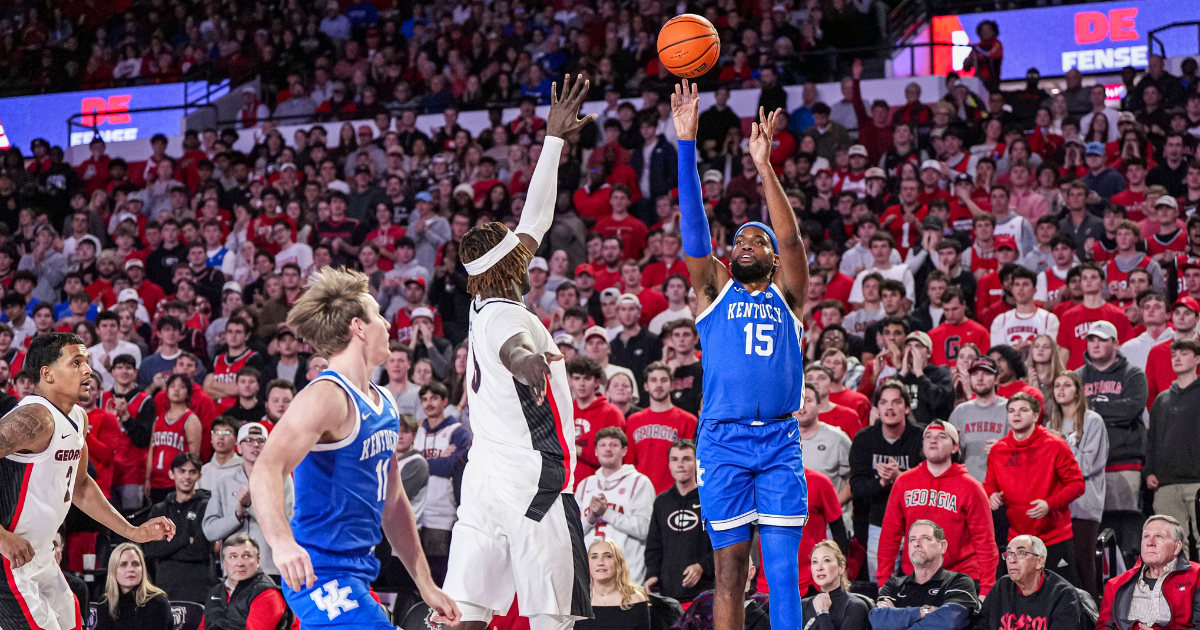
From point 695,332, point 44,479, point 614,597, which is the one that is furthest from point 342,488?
point 695,332

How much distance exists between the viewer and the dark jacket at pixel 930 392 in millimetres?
11180

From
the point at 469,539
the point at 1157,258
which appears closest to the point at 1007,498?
the point at 1157,258

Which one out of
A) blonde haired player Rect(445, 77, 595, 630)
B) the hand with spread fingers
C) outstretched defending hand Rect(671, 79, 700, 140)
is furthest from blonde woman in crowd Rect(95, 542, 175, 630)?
outstretched defending hand Rect(671, 79, 700, 140)

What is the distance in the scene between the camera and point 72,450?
720cm

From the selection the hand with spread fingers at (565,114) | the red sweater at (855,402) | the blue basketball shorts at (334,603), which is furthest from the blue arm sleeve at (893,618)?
the blue basketball shorts at (334,603)

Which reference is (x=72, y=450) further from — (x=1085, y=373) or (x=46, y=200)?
(x=46, y=200)

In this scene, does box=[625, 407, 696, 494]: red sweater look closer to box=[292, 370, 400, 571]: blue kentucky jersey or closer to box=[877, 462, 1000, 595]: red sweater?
box=[877, 462, 1000, 595]: red sweater

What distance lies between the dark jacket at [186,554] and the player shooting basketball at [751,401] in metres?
6.64

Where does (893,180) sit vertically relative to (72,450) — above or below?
above

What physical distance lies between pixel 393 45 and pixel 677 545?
14.6m

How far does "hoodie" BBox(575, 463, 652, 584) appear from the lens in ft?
35.6

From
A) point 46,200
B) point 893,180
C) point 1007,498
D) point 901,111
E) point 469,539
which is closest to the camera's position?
point 469,539

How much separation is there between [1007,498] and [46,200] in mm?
16342

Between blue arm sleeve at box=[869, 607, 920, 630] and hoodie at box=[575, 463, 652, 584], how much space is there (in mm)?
2153
